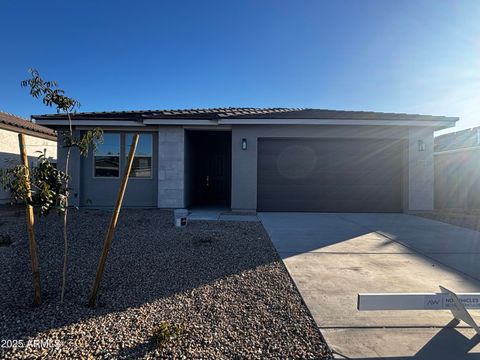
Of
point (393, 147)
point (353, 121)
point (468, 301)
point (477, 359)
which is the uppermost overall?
point (353, 121)

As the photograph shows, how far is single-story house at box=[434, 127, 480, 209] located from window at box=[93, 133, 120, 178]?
13.8m

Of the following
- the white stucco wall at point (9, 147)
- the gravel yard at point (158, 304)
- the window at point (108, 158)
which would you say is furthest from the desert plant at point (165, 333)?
the white stucco wall at point (9, 147)

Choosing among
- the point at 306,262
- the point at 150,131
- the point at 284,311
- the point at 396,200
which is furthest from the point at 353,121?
the point at 284,311

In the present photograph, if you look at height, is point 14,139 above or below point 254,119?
below

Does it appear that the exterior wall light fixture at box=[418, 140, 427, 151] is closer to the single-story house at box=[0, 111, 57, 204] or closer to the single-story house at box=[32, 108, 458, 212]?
the single-story house at box=[32, 108, 458, 212]

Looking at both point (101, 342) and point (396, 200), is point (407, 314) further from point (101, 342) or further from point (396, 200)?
point (396, 200)

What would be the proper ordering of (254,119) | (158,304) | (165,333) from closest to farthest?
(165,333) < (158,304) < (254,119)

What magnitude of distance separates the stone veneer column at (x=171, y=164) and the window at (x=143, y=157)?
57cm

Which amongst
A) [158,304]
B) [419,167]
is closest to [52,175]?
[158,304]

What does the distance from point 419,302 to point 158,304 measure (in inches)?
109

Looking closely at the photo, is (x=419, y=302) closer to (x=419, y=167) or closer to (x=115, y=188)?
(x=419, y=167)

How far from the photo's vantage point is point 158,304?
3258mm

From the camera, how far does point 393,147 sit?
10.4 meters

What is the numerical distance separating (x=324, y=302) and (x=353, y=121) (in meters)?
7.70
